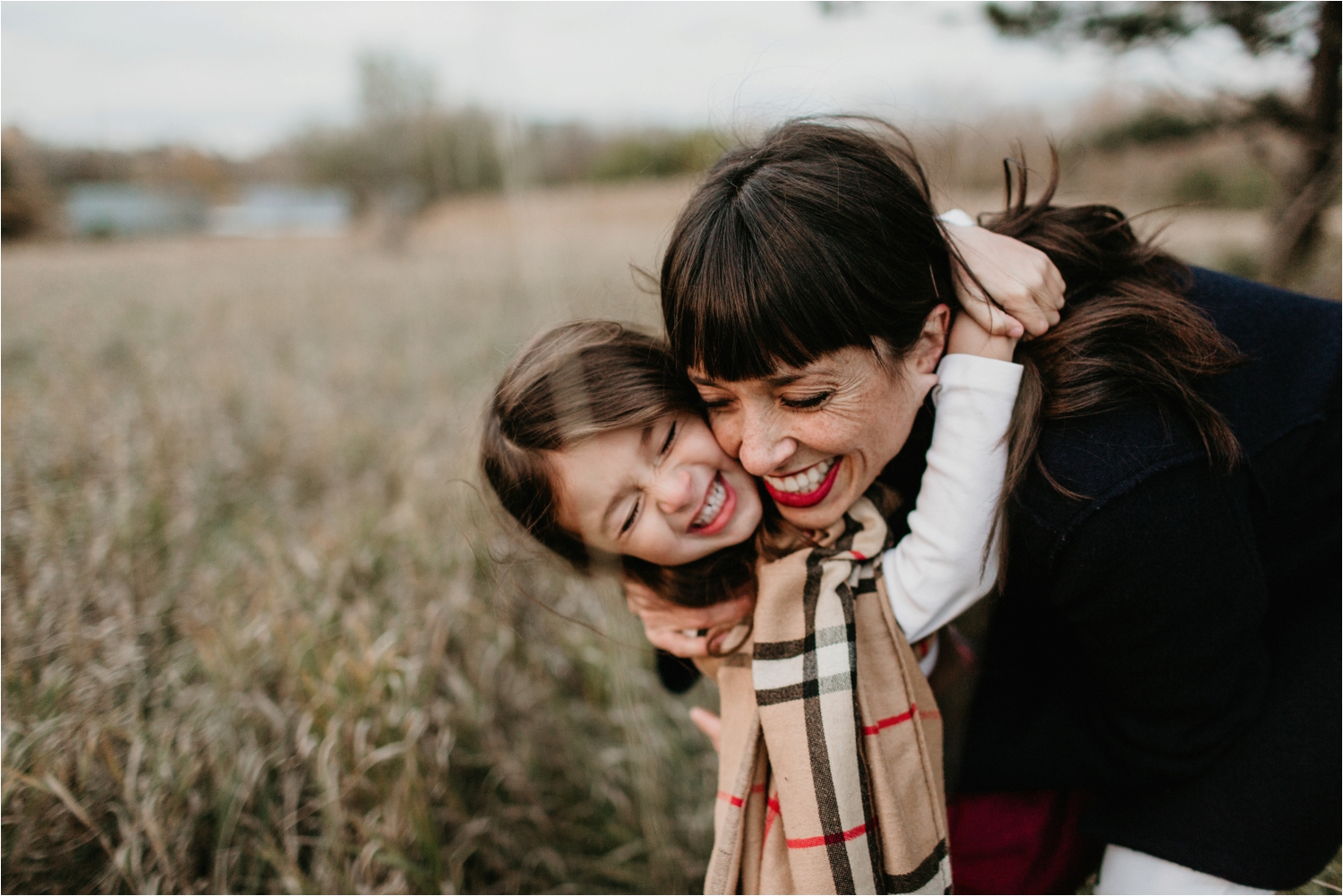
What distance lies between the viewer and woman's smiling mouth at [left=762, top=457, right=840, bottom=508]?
1370 millimetres

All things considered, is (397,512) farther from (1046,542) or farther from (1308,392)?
(1308,392)

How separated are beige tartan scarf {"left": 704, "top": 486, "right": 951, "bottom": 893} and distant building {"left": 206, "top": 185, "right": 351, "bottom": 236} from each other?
55.6 feet

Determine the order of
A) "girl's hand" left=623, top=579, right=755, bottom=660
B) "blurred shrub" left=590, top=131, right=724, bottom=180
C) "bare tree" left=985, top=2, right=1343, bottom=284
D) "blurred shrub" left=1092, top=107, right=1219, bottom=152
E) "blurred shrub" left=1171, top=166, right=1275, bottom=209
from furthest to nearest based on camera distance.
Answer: "blurred shrub" left=590, top=131, right=724, bottom=180, "blurred shrub" left=1171, top=166, right=1275, bottom=209, "blurred shrub" left=1092, top=107, right=1219, bottom=152, "bare tree" left=985, top=2, right=1343, bottom=284, "girl's hand" left=623, top=579, right=755, bottom=660

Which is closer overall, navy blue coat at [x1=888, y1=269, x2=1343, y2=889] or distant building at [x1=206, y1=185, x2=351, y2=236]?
navy blue coat at [x1=888, y1=269, x2=1343, y2=889]

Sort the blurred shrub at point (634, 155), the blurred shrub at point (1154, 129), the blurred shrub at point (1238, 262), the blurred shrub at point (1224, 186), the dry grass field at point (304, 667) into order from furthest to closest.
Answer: the blurred shrub at point (634, 155), the blurred shrub at point (1224, 186), the blurred shrub at point (1238, 262), the blurred shrub at point (1154, 129), the dry grass field at point (304, 667)

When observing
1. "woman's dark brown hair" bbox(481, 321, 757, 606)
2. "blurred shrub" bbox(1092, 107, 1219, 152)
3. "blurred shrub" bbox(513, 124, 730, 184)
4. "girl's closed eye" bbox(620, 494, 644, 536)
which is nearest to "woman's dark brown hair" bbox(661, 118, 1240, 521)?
"woman's dark brown hair" bbox(481, 321, 757, 606)

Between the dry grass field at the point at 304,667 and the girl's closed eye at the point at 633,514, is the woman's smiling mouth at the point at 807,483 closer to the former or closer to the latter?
the girl's closed eye at the point at 633,514

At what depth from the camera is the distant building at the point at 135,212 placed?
34.7 feet

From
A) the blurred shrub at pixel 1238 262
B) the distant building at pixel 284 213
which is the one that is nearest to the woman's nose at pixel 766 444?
the blurred shrub at pixel 1238 262

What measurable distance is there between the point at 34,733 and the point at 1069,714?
2.33 m

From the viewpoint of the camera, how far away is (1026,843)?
5.41 ft

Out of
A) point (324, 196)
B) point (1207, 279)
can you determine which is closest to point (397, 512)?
point (1207, 279)

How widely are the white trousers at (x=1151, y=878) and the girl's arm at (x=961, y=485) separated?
679mm

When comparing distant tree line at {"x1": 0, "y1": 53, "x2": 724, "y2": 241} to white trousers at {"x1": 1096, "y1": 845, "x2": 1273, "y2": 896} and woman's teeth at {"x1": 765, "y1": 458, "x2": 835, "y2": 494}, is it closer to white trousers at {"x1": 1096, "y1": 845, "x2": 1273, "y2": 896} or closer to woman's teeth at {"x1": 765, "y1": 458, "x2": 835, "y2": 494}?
woman's teeth at {"x1": 765, "y1": 458, "x2": 835, "y2": 494}
